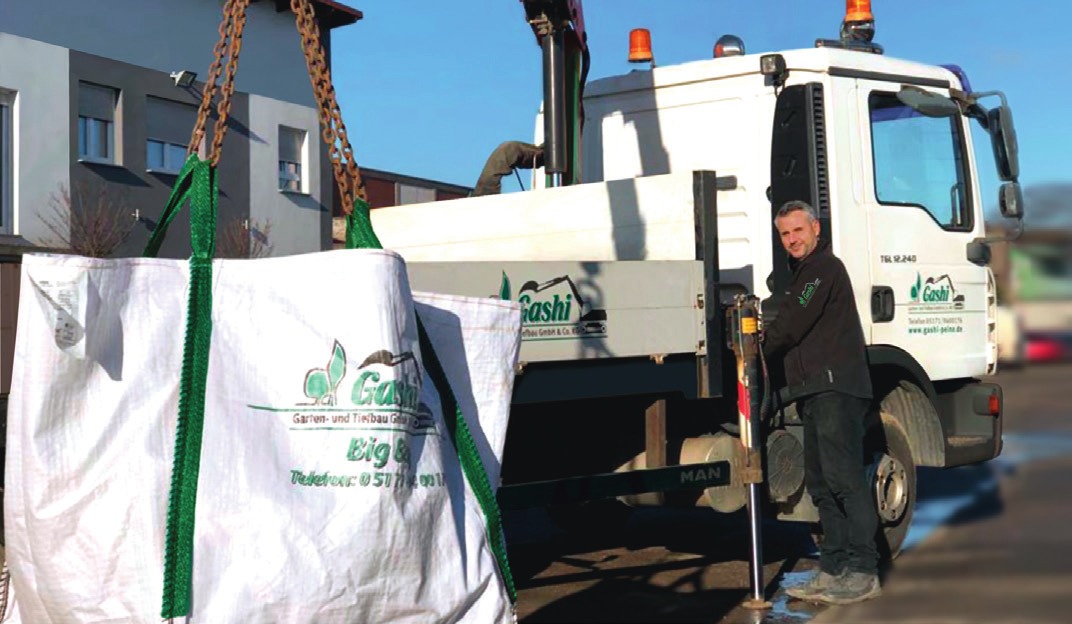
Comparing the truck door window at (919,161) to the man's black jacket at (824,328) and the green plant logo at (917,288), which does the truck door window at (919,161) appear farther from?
the man's black jacket at (824,328)

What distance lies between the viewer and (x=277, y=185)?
23.3 meters

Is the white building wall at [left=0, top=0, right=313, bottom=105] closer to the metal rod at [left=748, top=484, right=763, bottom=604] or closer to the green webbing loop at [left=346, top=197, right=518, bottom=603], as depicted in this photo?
the metal rod at [left=748, top=484, right=763, bottom=604]

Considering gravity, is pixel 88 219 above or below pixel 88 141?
below

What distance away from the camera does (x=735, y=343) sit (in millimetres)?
5062

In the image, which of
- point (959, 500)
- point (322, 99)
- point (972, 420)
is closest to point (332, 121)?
point (322, 99)

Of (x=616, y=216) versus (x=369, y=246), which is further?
(x=616, y=216)

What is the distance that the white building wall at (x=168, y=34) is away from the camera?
62.0ft

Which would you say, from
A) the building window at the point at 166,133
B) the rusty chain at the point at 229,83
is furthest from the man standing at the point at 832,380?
the building window at the point at 166,133

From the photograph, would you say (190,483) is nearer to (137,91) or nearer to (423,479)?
(423,479)

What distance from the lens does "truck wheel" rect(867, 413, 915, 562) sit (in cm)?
603

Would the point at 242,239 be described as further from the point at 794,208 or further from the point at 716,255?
the point at 716,255

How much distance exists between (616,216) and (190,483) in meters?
3.17

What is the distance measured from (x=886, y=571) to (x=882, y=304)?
1.41 m

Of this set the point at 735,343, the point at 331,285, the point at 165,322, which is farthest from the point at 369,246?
the point at 735,343
